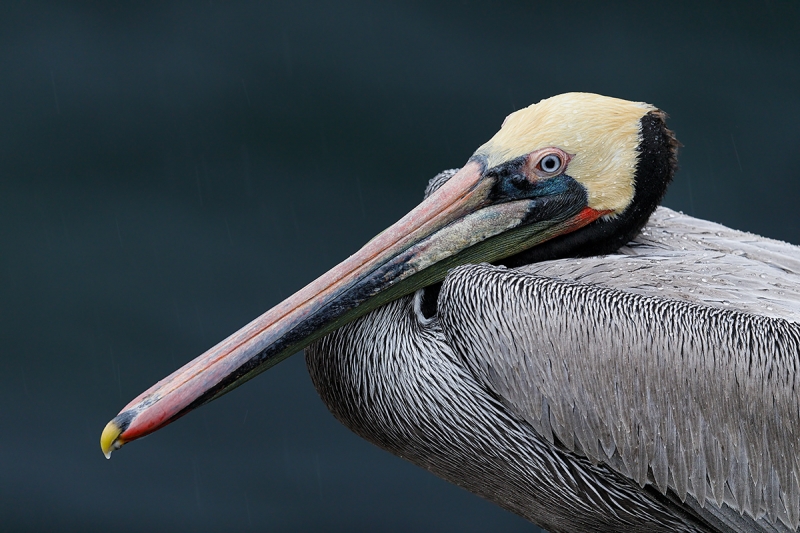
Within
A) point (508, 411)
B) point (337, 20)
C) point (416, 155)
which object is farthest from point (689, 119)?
point (508, 411)

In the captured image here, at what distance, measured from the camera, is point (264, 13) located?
21.1 ft

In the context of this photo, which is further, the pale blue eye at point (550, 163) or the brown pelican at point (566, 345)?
the pale blue eye at point (550, 163)

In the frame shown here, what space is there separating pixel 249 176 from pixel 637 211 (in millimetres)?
3119

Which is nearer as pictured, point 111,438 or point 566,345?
point 111,438

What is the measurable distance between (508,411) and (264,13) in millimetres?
3636

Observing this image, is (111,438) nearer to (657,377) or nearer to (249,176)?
(657,377)

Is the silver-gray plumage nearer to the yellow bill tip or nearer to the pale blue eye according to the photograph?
the pale blue eye

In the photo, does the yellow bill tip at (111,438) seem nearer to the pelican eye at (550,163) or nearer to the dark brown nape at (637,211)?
the dark brown nape at (637,211)

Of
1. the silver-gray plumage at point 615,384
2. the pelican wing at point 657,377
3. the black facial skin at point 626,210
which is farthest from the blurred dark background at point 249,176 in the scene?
the pelican wing at point 657,377

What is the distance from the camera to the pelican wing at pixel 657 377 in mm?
3447

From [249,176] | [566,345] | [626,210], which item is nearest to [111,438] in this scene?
[566,345]

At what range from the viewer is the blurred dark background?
597cm

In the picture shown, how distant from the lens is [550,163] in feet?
12.2

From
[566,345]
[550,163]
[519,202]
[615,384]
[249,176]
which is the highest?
[550,163]
